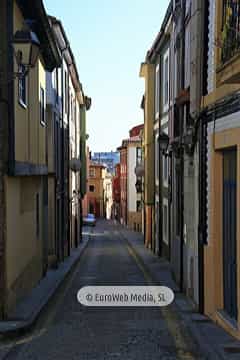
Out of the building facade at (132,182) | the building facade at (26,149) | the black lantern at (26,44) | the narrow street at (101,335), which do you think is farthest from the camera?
the building facade at (132,182)

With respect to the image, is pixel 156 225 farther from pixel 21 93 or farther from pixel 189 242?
pixel 21 93

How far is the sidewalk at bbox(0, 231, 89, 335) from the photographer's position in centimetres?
1106

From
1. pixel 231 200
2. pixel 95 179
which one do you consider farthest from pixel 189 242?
pixel 95 179

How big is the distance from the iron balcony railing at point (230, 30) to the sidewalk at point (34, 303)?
5449mm

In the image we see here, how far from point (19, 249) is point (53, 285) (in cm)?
A: 405

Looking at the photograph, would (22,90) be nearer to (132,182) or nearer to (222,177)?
(222,177)

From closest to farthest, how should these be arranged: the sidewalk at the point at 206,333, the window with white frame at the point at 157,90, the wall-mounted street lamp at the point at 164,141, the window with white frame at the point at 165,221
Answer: the sidewalk at the point at 206,333
the wall-mounted street lamp at the point at 164,141
the window with white frame at the point at 165,221
the window with white frame at the point at 157,90

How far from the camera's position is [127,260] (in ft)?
94.8

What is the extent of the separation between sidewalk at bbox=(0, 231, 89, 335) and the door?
134 inches

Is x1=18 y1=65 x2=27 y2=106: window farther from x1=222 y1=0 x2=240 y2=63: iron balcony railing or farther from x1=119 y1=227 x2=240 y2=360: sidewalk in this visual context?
x1=119 y1=227 x2=240 y2=360: sidewalk

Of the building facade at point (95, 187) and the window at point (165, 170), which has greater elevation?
the window at point (165, 170)

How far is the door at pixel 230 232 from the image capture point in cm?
1038

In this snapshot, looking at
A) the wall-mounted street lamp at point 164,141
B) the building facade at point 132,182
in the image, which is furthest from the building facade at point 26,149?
the building facade at point 132,182

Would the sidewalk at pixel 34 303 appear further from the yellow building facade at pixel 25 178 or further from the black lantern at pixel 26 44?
the black lantern at pixel 26 44
